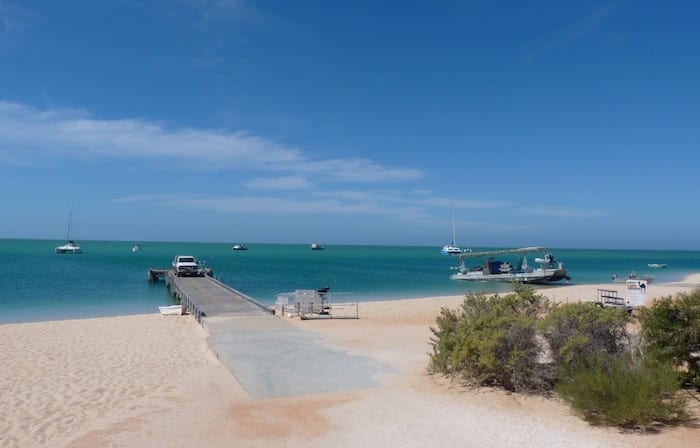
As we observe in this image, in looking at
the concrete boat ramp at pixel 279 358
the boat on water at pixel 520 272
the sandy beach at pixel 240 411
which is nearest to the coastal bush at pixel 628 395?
the sandy beach at pixel 240 411

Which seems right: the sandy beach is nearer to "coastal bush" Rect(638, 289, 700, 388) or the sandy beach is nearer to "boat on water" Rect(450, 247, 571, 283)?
"coastal bush" Rect(638, 289, 700, 388)

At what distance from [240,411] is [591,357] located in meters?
6.04

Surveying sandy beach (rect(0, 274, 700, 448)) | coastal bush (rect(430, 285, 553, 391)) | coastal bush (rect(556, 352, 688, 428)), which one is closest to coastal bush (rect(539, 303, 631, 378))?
coastal bush (rect(430, 285, 553, 391))

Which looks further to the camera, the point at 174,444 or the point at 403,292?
the point at 403,292

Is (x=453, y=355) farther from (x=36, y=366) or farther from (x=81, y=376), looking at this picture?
(x=36, y=366)

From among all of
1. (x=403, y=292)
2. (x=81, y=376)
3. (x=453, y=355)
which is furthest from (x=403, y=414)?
(x=403, y=292)

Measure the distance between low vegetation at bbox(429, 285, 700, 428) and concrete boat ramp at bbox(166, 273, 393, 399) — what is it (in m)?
1.97

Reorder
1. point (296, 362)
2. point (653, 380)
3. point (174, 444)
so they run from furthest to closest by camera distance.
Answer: point (296, 362) < point (653, 380) < point (174, 444)

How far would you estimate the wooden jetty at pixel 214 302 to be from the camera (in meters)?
19.4

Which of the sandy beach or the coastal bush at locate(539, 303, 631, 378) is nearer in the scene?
the sandy beach

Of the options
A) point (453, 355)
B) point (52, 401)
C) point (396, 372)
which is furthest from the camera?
point (396, 372)

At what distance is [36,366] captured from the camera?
11758 millimetres

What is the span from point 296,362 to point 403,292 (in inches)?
1028

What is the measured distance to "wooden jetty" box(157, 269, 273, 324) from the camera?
63.6ft
